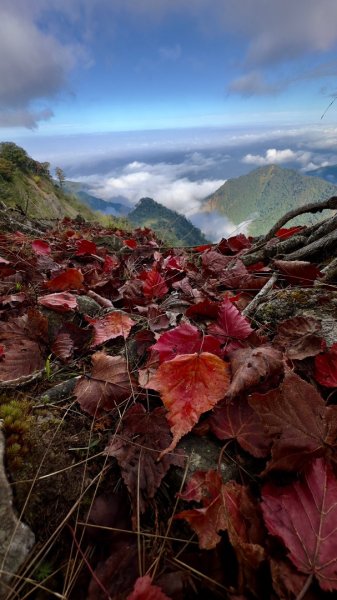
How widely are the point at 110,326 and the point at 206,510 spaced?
1014mm

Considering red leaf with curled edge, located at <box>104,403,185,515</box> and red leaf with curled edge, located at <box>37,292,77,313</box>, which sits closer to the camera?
red leaf with curled edge, located at <box>104,403,185,515</box>

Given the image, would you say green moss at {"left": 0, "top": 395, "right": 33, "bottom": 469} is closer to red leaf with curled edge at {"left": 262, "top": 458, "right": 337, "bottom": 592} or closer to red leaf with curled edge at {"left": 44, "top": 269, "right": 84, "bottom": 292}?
red leaf with curled edge at {"left": 262, "top": 458, "right": 337, "bottom": 592}

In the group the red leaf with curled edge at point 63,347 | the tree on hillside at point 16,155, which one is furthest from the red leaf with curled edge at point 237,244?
the tree on hillside at point 16,155

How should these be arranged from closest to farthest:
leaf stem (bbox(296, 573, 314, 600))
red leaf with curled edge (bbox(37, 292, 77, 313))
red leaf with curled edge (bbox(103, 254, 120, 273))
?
leaf stem (bbox(296, 573, 314, 600)), red leaf with curled edge (bbox(37, 292, 77, 313)), red leaf with curled edge (bbox(103, 254, 120, 273))

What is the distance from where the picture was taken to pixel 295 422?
907mm

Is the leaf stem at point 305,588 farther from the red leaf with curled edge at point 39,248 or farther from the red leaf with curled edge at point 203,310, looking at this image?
the red leaf with curled edge at point 39,248

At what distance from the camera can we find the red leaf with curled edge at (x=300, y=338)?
45.9 inches

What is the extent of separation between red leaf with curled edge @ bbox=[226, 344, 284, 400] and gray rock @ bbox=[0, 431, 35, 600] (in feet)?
2.17

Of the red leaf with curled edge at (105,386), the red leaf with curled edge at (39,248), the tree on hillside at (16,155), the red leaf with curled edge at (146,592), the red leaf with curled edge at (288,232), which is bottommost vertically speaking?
the red leaf with curled edge at (146,592)

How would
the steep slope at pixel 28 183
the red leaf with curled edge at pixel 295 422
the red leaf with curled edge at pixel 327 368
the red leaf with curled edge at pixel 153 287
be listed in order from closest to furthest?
the red leaf with curled edge at pixel 295 422, the red leaf with curled edge at pixel 327 368, the red leaf with curled edge at pixel 153 287, the steep slope at pixel 28 183

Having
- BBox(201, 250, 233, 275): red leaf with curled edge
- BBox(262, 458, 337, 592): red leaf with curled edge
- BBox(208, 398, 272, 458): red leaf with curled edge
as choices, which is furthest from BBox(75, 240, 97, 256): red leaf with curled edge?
BBox(262, 458, 337, 592): red leaf with curled edge

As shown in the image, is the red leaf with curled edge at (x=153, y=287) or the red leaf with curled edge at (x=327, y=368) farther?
the red leaf with curled edge at (x=153, y=287)

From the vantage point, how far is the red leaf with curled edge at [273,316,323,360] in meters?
1.17

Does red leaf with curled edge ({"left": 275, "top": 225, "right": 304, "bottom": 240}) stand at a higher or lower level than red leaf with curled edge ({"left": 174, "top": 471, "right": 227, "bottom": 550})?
higher
